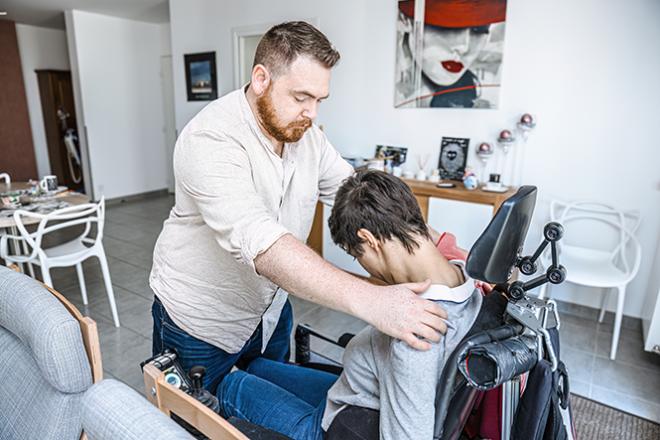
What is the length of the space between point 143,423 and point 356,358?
486 mm

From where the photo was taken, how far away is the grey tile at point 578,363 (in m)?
2.46

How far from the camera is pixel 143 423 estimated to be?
0.71 meters

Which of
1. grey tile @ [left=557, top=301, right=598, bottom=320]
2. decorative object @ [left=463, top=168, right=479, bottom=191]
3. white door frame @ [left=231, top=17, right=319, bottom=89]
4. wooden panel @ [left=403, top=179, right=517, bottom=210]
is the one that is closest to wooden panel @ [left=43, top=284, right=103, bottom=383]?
wooden panel @ [left=403, top=179, right=517, bottom=210]

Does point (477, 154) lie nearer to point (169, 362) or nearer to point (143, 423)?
point (169, 362)

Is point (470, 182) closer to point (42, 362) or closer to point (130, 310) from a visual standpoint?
point (130, 310)

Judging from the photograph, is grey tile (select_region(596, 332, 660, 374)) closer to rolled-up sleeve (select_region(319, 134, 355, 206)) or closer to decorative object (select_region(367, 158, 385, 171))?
decorative object (select_region(367, 158, 385, 171))

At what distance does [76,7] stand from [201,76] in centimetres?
201

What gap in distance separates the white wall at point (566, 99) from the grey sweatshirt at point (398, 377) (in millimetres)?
2460

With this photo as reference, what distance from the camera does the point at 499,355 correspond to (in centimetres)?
75

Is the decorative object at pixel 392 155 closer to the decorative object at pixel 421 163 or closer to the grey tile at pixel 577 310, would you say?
the decorative object at pixel 421 163

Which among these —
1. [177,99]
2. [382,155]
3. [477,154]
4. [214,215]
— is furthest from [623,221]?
[177,99]

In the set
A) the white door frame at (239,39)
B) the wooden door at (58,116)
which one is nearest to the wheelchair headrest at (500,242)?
the white door frame at (239,39)

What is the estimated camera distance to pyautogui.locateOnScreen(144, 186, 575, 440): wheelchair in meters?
0.77

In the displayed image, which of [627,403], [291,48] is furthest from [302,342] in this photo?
[627,403]
